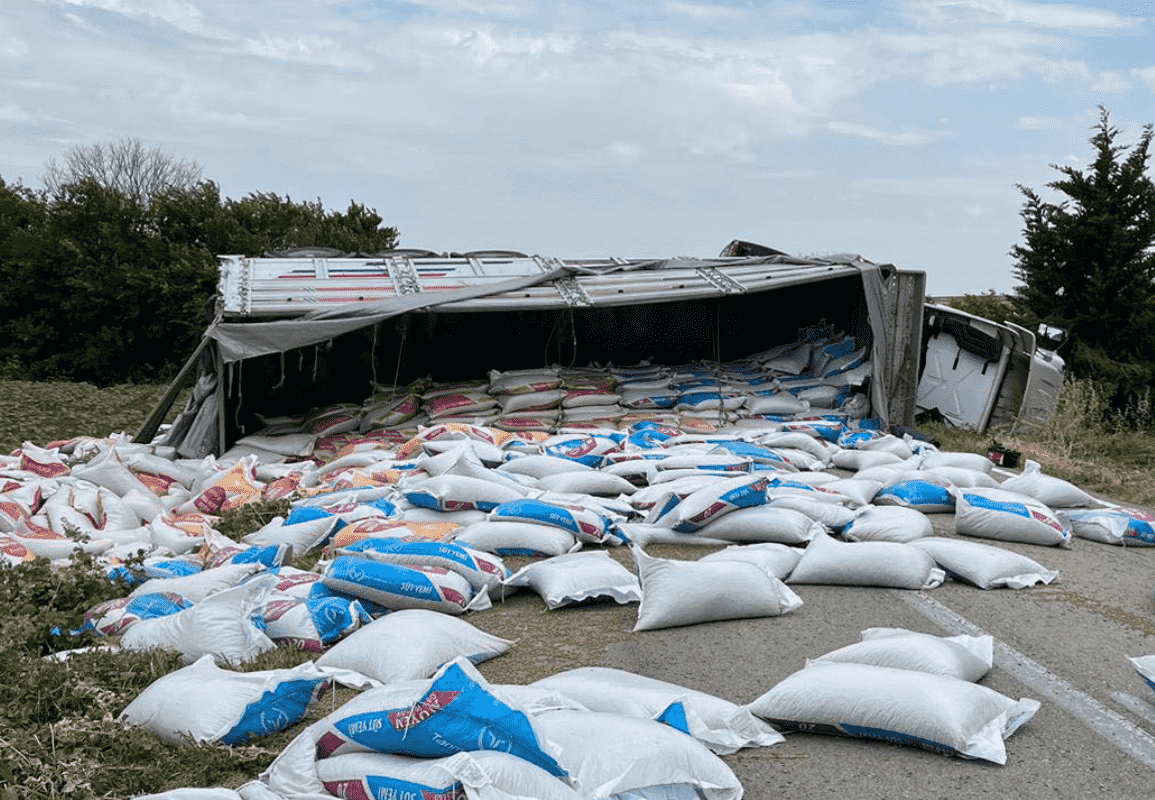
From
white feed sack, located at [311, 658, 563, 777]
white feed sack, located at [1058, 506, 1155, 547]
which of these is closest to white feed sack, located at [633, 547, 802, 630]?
white feed sack, located at [311, 658, 563, 777]

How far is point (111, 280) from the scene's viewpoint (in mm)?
22672

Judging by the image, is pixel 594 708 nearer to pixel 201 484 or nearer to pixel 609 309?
pixel 201 484

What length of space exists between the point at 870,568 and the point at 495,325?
27.0 ft

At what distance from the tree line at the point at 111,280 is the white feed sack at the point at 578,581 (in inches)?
759

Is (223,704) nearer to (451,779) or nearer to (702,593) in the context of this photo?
(451,779)

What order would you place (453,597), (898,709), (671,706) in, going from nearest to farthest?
(671,706)
(898,709)
(453,597)

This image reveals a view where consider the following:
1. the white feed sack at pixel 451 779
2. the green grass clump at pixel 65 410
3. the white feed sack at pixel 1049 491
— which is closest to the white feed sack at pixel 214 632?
the white feed sack at pixel 451 779

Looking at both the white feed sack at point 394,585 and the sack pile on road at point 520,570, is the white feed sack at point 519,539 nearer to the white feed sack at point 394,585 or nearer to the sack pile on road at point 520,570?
the sack pile on road at point 520,570

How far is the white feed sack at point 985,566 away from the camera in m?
5.03

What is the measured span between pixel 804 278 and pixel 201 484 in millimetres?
6666

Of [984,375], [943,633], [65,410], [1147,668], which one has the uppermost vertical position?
[984,375]

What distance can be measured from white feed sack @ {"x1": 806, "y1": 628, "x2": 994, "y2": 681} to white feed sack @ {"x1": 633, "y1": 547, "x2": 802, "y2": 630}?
0.76 metres

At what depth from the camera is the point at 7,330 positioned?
2375 centimetres

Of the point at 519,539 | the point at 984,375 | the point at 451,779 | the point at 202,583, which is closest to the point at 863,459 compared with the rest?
the point at 519,539
